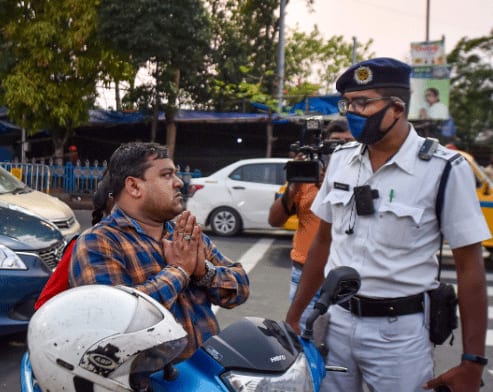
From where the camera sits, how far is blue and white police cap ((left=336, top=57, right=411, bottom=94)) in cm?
226

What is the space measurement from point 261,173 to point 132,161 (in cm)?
875

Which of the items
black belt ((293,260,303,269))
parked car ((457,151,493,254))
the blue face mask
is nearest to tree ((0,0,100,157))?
parked car ((457,151,493,254))

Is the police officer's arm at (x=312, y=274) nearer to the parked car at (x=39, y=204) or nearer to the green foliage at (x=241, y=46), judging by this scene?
the parked car at (x=39, y=204)

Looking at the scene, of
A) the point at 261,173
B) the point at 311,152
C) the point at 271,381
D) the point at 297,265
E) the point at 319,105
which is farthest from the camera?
the point at 319,105

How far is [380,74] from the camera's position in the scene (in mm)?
2264

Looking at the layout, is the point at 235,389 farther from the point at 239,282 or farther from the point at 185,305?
the point at 239,282

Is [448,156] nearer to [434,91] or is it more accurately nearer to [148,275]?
[148,275]

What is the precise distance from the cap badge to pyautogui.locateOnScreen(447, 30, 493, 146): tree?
24.7 meters

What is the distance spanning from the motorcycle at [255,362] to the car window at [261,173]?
914 cm

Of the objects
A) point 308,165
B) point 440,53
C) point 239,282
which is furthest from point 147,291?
point 440,53

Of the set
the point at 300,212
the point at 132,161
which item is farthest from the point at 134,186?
the point at 300,212

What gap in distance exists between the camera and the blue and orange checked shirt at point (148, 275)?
6.47 ft

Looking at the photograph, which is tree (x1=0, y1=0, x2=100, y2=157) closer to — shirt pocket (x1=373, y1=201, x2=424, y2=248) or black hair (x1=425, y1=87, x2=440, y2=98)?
black hair (x1=425, y1=87, x2=440, y2=98)

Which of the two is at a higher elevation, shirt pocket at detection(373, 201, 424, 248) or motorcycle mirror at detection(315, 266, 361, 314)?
shirt pocket at detection(373, 201, 424, 248)
